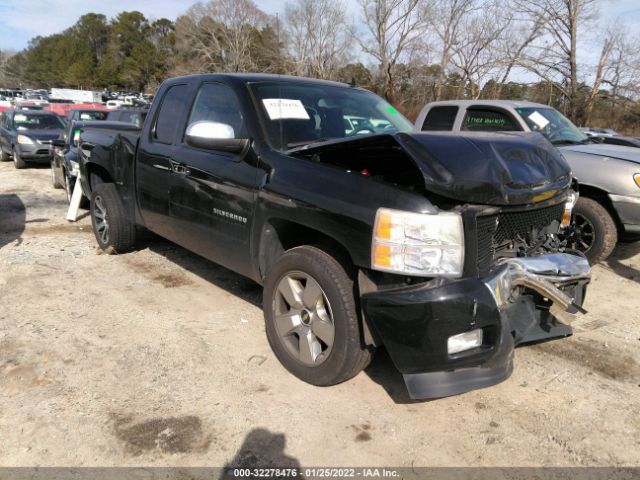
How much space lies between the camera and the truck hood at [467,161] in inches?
98.8

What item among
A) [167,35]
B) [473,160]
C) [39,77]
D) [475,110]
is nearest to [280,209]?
[473,160]

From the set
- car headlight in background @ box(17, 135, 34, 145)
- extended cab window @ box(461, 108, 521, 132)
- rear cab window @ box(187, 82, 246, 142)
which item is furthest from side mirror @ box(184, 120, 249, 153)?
car headlight in background @ box(17, 135, 34, 145)

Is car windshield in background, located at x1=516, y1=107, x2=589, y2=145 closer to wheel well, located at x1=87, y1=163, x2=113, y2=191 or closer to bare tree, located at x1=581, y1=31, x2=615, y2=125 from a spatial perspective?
wheel well, located at x1=87, y1=163, x2=113, y2=191

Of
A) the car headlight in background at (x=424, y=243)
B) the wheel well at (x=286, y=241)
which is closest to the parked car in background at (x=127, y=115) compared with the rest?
the wheel well at (x=286, y=241)

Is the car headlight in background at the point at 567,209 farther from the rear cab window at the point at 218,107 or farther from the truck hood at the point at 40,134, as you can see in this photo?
the truck hood at the point at 40,134

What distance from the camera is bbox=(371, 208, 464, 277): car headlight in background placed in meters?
2.48

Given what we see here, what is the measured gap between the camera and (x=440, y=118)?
7.77m

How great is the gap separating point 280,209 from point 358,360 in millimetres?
1027

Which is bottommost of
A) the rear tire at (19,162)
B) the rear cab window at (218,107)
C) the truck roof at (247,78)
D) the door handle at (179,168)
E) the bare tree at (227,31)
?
the rear tire at (19,162)

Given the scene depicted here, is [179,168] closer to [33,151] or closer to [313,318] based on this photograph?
[313,318]

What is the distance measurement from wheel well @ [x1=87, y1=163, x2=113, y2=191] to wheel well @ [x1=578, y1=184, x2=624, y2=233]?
532 cm

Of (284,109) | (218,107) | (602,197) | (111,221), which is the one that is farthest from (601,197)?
(111,221)

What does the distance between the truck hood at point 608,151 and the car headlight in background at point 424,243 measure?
395 cm

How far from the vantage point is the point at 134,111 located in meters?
12.3
